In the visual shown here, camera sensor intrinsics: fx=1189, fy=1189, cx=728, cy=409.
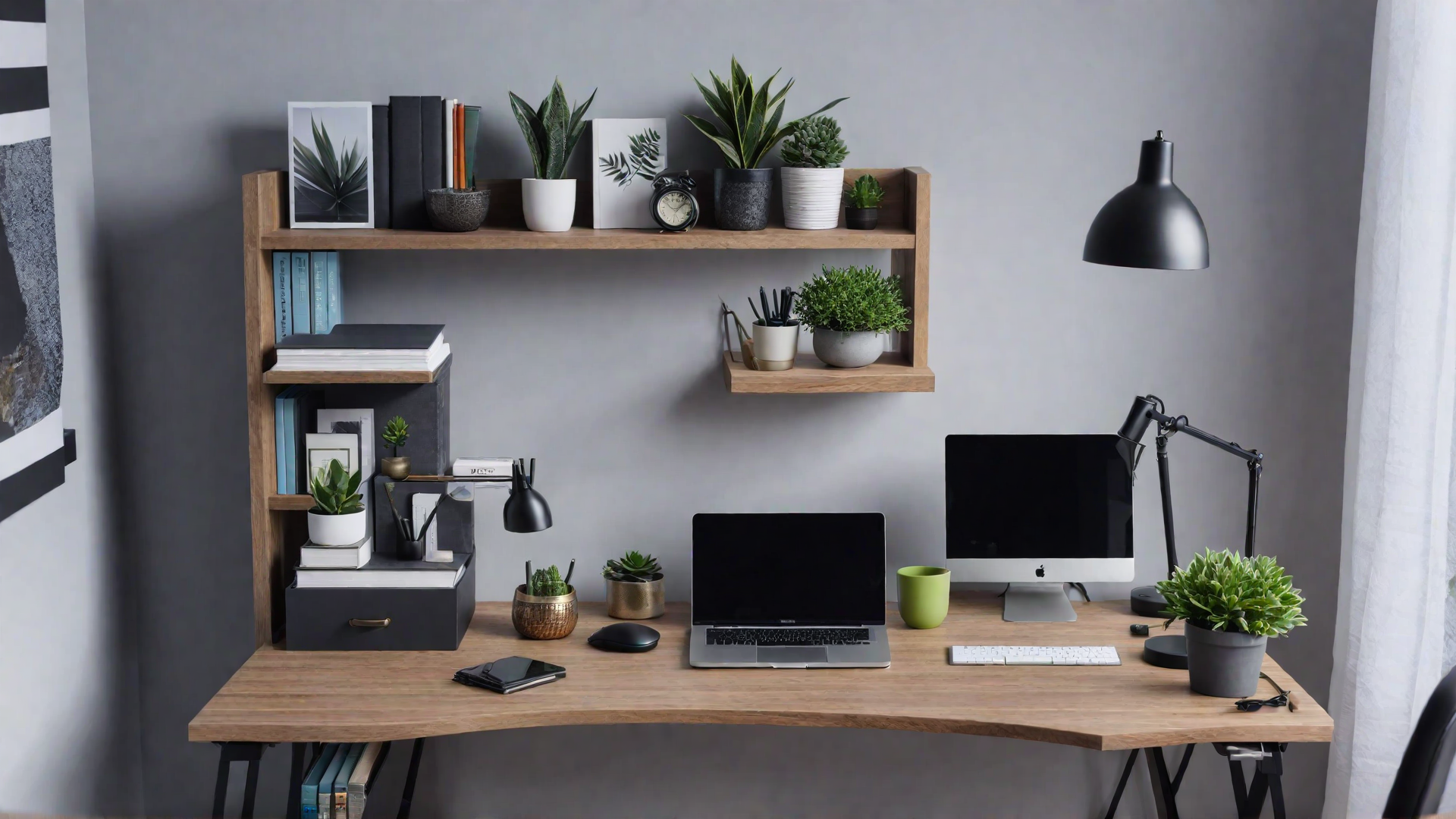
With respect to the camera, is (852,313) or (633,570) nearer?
(852,313)

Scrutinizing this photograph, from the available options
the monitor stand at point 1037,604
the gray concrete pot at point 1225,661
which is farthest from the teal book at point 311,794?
the gray concrete pot at point 1225,661

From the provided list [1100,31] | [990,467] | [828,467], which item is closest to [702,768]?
[828,467]

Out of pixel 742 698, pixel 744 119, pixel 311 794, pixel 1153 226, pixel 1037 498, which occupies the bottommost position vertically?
pixel 311 794

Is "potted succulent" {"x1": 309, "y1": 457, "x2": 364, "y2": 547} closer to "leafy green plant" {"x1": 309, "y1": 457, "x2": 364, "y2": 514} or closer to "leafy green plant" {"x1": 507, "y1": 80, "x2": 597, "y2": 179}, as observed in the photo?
"leafy green plant" {"x1": 309, "y1": 457, "x2": 364, "y2": 514}

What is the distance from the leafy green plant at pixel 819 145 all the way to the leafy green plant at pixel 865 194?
0.20 feet

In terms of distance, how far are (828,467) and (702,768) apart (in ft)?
2.51

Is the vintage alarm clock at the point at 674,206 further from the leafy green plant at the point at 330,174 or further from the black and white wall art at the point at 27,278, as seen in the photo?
the black and white wall art at the point at 27,278

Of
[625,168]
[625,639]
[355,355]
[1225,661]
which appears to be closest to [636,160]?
[625,168]

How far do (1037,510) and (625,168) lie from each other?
1116mm

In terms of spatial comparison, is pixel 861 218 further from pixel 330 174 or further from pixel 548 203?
pixel 330 174

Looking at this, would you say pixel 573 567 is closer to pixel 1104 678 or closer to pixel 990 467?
pixel 990 467

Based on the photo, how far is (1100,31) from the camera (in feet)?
8.18

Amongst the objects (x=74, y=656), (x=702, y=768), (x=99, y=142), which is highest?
(x=99, y=142)

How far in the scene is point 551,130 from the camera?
236 cm
